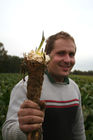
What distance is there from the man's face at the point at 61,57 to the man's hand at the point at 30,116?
0.80 meters

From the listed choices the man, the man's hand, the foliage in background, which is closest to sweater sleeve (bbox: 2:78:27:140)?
the man

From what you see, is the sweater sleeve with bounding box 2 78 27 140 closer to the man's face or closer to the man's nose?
the man's face

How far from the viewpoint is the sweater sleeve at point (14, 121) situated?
1.28 meters

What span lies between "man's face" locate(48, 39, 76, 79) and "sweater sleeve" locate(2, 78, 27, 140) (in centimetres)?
50

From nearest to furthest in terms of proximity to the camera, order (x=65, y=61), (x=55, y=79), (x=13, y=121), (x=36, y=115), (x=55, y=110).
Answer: (x=36, y=115) < (x=13, y=121) < (x=55, y=110) < (x=65, y=61) < (x=55, y=79)

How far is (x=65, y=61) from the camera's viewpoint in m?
1.81

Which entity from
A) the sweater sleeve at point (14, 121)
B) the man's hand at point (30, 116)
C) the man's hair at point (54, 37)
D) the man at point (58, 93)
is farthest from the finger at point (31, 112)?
the man's hair at point (54, 37)

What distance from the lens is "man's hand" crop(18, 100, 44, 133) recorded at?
106 cm

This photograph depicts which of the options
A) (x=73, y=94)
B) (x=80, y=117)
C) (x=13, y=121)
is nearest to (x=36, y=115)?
(x=13, y=121)

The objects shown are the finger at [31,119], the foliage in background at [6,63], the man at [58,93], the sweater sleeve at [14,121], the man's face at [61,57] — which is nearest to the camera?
the finger at [31,119]

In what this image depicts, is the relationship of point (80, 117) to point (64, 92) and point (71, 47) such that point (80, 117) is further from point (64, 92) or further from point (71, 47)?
point (71, 47)

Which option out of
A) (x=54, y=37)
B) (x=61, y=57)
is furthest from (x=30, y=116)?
(x=54, y=37)

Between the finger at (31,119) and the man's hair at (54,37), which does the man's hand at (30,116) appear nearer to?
the finger at (31,119)

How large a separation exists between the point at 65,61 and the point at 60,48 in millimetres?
176
